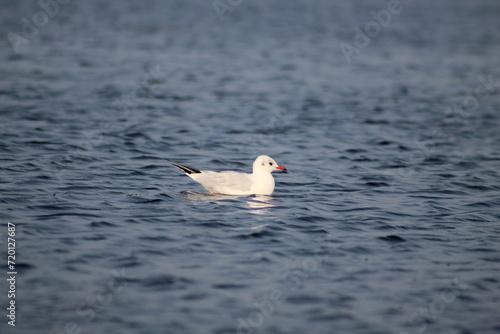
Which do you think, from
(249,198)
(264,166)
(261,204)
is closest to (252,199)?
(249,198)

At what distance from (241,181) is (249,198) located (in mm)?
373

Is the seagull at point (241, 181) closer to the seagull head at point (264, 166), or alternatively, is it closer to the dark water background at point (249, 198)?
the seagull head at point (264, 166)

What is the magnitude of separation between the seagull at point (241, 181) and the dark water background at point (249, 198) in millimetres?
240

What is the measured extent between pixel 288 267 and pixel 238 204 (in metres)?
3.22

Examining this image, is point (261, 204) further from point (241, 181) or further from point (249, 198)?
point (241, 181)

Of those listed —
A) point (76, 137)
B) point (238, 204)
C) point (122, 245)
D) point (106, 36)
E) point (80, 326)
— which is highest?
point (106, 36)

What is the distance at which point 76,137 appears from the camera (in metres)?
18.0

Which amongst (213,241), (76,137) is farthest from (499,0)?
(213,241)

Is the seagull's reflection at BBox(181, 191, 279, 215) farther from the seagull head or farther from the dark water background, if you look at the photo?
the seagull head

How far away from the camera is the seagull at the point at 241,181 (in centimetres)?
1351

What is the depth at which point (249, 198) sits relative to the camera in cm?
1353

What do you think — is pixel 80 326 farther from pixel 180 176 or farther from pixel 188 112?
pixel 188 112

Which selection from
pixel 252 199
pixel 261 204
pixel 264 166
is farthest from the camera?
pixel 264 166

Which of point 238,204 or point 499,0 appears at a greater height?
point 499,0
